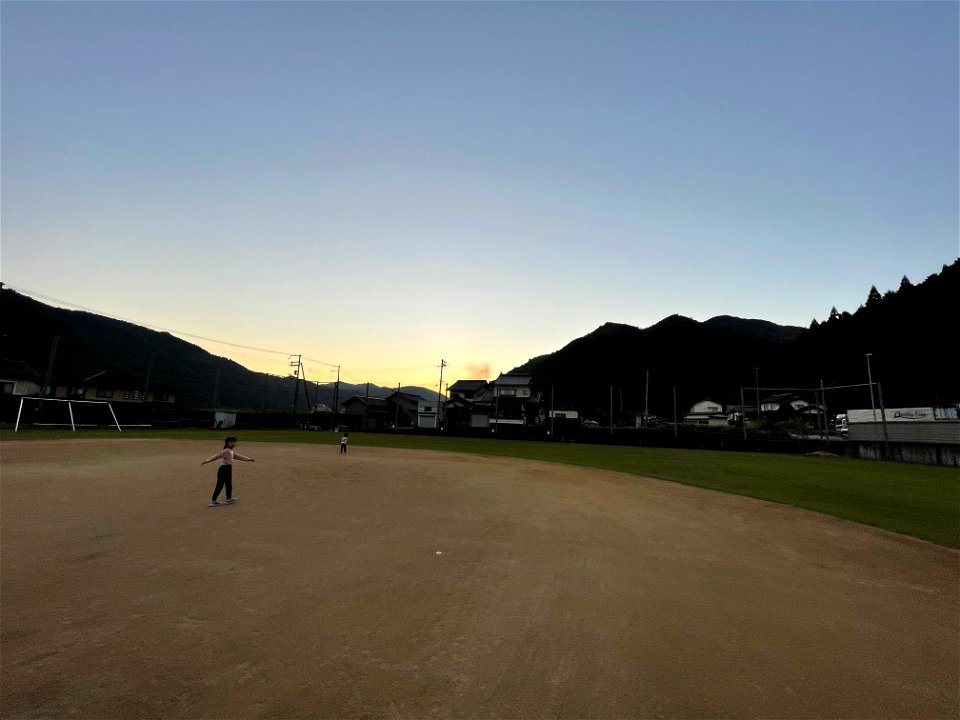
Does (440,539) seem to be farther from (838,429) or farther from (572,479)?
(838,429)

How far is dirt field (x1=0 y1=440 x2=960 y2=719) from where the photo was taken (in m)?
4.18

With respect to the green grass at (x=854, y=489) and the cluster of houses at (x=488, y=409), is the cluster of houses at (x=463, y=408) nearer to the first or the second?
the cluster of houses at (x=488, y=409)

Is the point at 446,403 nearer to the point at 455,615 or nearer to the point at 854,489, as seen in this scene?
the point at 854,489

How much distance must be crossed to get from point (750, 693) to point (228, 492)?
41.1ft

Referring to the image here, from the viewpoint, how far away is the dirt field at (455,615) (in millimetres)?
4180

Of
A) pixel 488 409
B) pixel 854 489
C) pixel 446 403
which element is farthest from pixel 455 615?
pixel 446 403

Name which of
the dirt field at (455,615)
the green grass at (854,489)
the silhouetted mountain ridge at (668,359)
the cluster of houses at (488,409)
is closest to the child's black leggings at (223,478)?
the dirt field at (455,615)

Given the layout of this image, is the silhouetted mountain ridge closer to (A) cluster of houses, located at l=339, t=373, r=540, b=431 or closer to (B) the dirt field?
(A) cluster of houses, located at l=339, t=373, r=540, b=431

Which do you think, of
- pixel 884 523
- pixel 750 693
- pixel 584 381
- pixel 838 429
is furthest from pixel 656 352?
pixel 750 693

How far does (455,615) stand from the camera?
592cm

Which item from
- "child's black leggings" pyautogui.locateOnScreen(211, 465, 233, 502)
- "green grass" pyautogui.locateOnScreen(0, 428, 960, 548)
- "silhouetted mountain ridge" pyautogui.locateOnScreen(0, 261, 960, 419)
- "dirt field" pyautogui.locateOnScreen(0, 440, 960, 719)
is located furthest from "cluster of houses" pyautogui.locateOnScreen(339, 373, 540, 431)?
"dirt field" pyautogui.locateOnScreen(0, 440, 960, 719)

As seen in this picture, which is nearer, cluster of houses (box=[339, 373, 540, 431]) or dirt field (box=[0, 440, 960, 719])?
dirt field (box=[0, 440, 960, 719])

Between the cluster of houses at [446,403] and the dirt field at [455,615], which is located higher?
the cluster of houses at [446,403]

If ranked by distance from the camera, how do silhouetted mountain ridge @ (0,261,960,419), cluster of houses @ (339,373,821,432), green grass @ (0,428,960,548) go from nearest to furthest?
1. green grass @ (0,428,960,548)
2. silhouetted mountain ridge @ (0,261,960,419)
3. cluster of houses @ (339,373,821,432)
